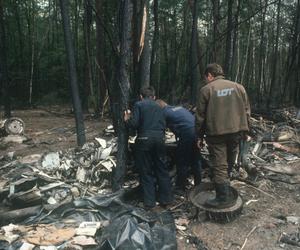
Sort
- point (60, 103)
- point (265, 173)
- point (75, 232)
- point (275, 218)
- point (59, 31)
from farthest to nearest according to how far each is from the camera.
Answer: point (59, 31)
point (60, 103)
point (265, 173)
point (275, 218)
point (75, 232)

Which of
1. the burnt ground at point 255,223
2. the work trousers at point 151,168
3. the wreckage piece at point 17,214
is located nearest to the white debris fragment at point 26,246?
the wreckage piece at point 17,214

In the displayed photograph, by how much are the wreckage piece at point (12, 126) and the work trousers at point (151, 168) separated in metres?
8.52

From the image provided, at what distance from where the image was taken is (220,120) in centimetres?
627

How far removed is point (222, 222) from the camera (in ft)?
21.5

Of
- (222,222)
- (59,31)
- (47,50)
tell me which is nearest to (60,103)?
(47,50)

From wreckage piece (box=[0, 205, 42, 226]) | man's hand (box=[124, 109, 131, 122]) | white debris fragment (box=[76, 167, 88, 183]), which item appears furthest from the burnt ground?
wreckage piece (box=[0, 205, 42, 226])

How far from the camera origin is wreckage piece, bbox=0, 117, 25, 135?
46.7 feet

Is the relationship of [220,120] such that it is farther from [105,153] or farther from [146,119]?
[105,153]

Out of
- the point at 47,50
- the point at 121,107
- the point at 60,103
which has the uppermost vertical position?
the point at 47,50

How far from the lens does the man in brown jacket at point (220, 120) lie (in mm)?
6270

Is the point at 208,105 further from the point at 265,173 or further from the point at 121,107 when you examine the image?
the point at 265,173

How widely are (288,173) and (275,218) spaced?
245cm

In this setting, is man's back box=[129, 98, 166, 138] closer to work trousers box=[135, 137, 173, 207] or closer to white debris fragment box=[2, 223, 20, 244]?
work trousers box=[135, 137, 173, 207]

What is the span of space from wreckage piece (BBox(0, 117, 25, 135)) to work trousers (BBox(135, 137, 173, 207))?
335 inches
